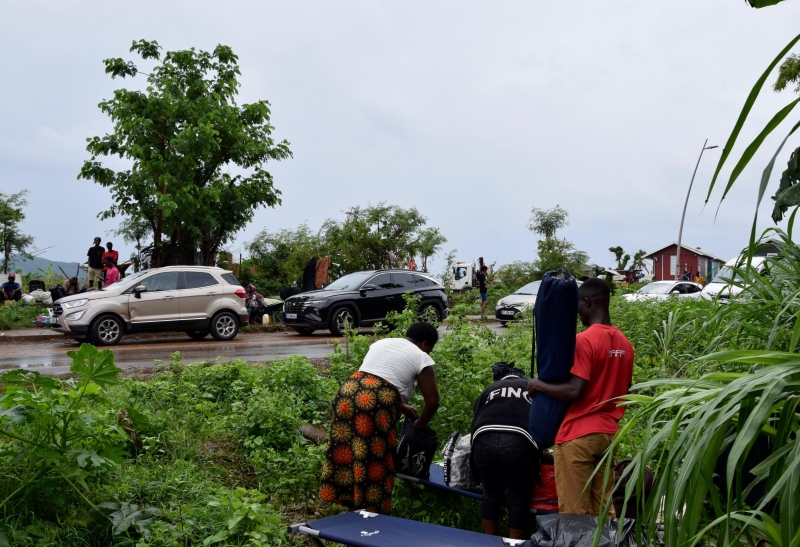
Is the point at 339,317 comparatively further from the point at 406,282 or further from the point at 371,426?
the point at 371,426

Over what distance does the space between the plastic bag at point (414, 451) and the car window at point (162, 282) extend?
1310cm

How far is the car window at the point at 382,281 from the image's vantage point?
19797 mm

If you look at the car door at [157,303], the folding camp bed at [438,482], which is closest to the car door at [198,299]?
the car door at [157,303]

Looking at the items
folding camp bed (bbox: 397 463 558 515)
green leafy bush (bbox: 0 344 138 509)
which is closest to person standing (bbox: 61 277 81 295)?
green leafy bush (bbox: 0 344 138 509)

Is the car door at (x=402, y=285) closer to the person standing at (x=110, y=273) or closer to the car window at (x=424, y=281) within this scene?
the car window at (x=424, y=281)

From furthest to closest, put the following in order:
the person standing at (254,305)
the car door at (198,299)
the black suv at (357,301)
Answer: the person standing at (254,305), the black suv at (357,301), the car door at (198,299)

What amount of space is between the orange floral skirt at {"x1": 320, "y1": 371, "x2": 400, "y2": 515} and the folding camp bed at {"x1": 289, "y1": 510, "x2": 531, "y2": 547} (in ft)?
1.46

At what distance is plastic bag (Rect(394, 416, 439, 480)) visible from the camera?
5383mm

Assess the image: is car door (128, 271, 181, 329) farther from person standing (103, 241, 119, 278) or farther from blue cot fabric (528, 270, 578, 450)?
blue cot fabric (528, 270, 578, 450)

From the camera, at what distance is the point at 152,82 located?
25047 millimetres

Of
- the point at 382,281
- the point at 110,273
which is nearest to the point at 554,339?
the point at 382,281

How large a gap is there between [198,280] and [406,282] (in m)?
5.47

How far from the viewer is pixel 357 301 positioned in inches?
758

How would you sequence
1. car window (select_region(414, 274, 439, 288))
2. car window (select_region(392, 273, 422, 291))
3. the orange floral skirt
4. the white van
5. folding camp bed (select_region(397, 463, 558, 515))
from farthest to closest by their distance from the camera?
car window (select_region(414, 274, 439, 288)) < car window (select_region(392, 273, 422, 291)) < folding camp bed (select_region(397, 463, 558, 515)) < the orange floral skirt < the white van
